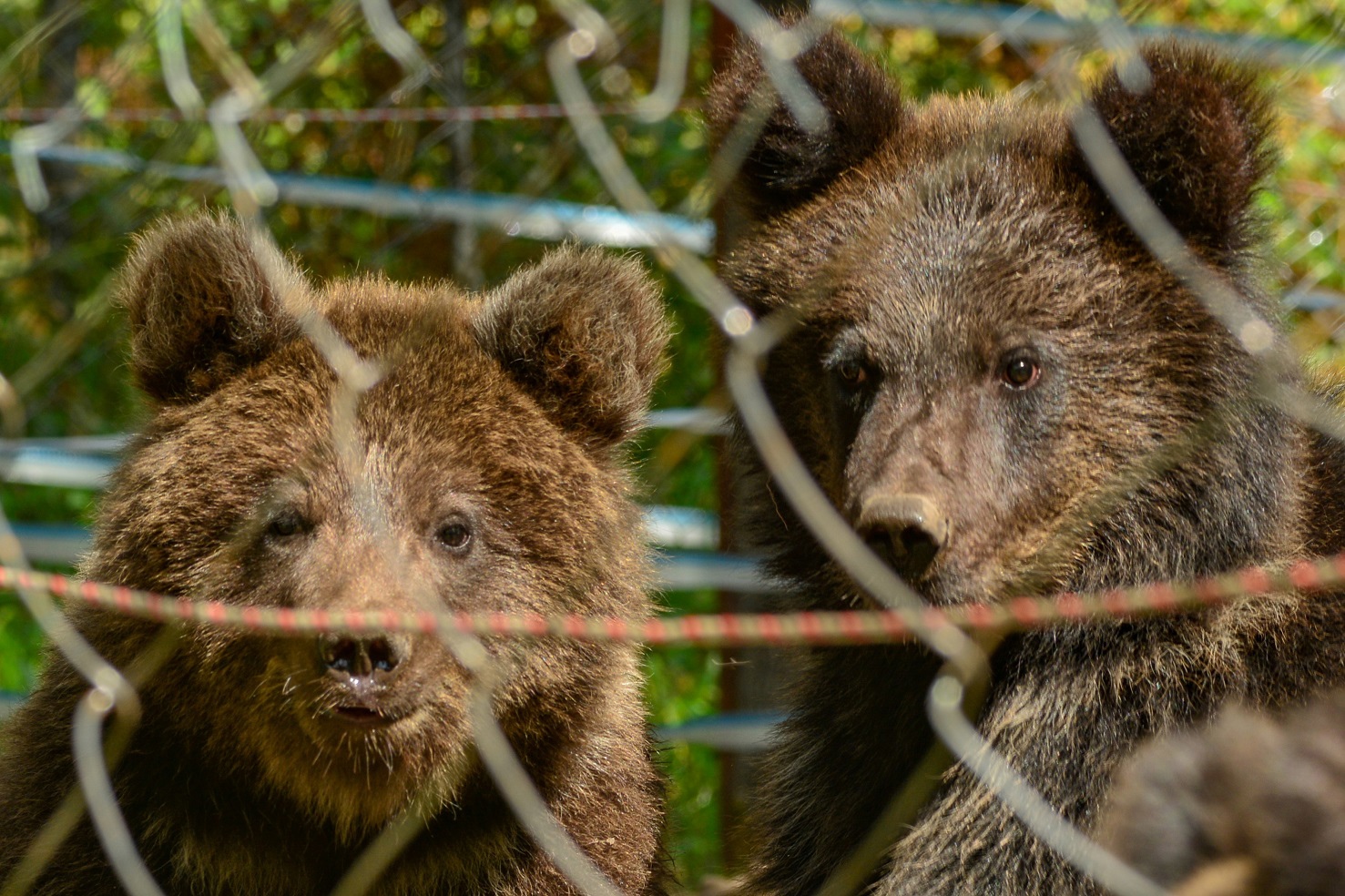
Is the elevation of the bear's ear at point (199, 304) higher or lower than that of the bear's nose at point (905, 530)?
higher

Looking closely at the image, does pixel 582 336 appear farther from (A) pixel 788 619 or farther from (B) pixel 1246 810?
(B) pixel 1246 810

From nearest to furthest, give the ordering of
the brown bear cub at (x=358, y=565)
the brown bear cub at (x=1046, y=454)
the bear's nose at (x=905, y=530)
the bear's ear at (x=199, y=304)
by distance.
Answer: the bear's nose at (x=905, y=530) → the brown bear cub at (x=1046, y=454) → the brown bear cub at (x=358, y=565) → the bear's ear at (x=199, y=304)

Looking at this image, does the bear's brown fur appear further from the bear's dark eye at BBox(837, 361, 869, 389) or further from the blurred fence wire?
the bear's dark eye at BBox(837, 361, 869, 389)

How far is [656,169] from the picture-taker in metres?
7.20

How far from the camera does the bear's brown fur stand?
72.7 inches

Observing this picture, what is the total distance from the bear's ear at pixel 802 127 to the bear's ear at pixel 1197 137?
0.68m

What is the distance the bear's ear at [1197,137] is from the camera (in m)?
3.24

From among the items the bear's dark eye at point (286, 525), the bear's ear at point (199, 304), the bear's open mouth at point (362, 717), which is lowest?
the bear's open mouth at point (362, 717)

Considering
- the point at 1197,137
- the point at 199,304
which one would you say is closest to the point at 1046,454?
the point at 1197,137

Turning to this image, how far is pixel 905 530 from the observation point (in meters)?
3.04

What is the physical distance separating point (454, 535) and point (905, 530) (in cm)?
115

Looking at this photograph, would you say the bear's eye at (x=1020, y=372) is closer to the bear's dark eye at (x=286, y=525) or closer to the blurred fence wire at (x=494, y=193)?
the blurred fence wire at (x=494, y=193)

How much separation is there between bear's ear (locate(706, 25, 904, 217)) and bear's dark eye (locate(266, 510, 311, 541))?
147cm

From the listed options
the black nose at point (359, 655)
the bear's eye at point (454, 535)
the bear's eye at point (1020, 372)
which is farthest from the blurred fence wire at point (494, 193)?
the bear's eye at point (1020, 372)
